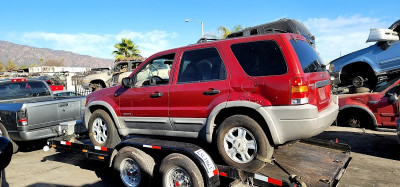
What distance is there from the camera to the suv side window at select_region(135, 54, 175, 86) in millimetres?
4326

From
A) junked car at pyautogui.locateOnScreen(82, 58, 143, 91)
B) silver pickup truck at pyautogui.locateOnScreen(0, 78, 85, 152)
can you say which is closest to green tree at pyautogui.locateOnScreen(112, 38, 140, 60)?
junked car at pyautogui.locateOnScreen(82, 58, 143, 91)

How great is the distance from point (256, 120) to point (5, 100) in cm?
641

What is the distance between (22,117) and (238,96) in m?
4.69

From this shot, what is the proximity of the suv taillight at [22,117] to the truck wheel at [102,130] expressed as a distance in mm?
1713

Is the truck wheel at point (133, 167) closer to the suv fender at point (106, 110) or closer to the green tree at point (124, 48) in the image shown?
the suv fender at point (106, 110)

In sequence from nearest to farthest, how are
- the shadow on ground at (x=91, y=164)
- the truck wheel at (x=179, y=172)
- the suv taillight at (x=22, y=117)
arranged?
the truck wheel at (x=179, y=172) → the shadow on ground at (x=91, y=164) → the suv taillight at (x=22, y=117)

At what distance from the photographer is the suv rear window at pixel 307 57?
3.38m

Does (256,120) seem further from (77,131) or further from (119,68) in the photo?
(119,68)

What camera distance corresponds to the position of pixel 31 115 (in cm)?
577

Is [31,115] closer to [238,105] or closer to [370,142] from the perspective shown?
[238,105]

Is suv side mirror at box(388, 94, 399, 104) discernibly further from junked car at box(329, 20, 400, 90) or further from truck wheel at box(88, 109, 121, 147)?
truck wheel at box(88, 109, 121, 147)

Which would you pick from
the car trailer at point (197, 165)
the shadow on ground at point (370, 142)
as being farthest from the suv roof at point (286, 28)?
the car trailer at point (197, 165)

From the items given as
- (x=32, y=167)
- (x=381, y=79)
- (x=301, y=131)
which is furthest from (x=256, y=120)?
(x=381, y=79)

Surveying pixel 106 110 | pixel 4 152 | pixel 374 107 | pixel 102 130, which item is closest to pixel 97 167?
pixel 102 130
